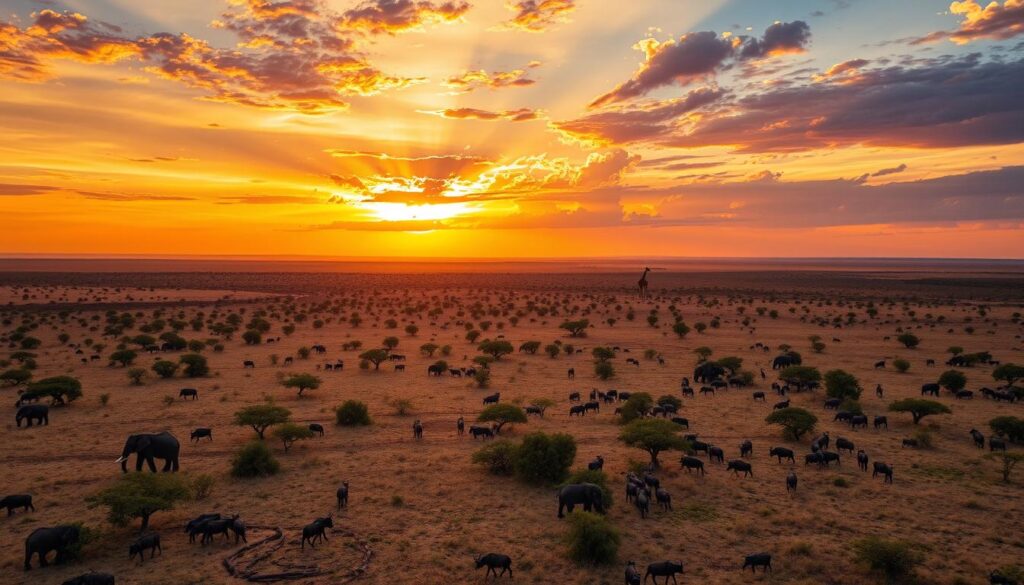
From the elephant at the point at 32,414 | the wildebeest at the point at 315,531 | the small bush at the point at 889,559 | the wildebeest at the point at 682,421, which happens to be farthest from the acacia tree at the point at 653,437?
the elephant at the point at 32,414

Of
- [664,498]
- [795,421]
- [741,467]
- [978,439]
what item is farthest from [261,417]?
[978,439]

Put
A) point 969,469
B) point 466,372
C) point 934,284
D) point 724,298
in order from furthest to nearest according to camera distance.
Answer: point 934,284
point 724,298
point 466,372
point 969,469

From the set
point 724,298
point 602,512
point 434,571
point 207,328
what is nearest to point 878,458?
point 602,512

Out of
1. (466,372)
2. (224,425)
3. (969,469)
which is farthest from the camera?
(466,372)

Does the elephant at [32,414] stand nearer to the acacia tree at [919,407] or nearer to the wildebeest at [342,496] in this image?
the wildebeest at [342,496]

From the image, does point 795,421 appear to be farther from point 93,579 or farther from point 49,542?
point 49,542

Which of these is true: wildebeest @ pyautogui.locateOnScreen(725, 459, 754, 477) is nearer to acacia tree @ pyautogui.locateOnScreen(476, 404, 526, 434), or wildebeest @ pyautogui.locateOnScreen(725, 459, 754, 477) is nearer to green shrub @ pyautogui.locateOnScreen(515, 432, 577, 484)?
green shrub @ pyautogui.locateOnScreen(515, 432, 577, 484)

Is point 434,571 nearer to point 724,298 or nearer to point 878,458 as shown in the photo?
point 878,458
